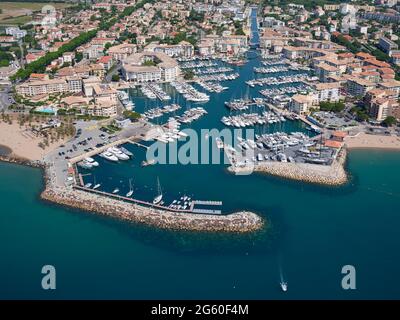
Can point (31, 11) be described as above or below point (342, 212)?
above

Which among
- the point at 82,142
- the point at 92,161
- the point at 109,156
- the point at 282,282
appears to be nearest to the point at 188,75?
the point at 82,142

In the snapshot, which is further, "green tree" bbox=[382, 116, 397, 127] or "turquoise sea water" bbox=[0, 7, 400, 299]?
"green tree" bbox=[382, 116, 397, 127]

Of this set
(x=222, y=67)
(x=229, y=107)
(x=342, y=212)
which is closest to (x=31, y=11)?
(x=222, y=67)

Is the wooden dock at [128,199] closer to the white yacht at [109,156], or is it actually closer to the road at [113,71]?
the white yacht at [109,156]

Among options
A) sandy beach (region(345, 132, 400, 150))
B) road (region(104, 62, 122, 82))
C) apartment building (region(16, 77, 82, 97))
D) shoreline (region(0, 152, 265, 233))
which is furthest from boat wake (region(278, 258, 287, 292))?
road (region(104, 62, 122, 82))

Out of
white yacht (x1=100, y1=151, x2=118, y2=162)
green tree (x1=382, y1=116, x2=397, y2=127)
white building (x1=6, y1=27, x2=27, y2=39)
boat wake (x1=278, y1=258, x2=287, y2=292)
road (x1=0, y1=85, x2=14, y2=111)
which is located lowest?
boat wake (x1=278, y1=258, x2=287, y2=292)

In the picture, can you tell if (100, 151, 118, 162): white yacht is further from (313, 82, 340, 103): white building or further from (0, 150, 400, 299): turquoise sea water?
(313, 82, 340, 103): white building

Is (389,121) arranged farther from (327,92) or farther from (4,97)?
(4,97)

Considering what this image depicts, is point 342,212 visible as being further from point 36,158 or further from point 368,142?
point 36,158
